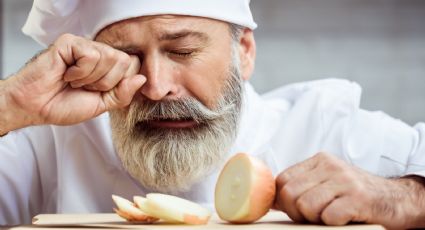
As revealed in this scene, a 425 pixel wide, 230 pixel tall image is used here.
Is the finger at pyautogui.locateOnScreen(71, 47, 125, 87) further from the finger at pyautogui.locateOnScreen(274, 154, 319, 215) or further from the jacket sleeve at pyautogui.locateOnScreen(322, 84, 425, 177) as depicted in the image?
the jacket sleeve at pyautogui.locateOnScreen(322, 84, 425, 177)

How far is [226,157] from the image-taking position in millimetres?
1704

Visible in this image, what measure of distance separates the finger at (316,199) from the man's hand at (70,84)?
0.46 m

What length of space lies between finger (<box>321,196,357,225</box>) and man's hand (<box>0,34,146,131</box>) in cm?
50

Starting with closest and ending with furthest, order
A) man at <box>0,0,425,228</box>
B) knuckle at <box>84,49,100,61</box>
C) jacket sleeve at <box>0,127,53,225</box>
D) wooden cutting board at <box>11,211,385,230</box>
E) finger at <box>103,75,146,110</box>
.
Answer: wooden cutting board at <box>11,211,385,230</box>, man at <box>0,0,425,228</box>, knuckle at <box>84,49,100,61</box>, finger at <box>103,75,146,110</box>, jacket sleeve at <box>0,127,53,225</box>

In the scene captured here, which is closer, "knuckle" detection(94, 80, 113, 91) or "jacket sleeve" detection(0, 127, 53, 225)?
"knuckle" detection(94, 80, 113, 91)

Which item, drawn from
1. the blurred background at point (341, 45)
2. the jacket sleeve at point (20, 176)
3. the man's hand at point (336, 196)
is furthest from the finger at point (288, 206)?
the blurred background at point (341, 45)

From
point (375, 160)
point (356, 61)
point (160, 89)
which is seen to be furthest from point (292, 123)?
point (356, 61)

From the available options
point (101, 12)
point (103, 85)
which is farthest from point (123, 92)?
point (101, 12)

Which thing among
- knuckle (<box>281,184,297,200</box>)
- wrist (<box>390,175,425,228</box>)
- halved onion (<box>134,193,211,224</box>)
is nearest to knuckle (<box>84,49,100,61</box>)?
halved onion (<box>134,193,211,224</box>)

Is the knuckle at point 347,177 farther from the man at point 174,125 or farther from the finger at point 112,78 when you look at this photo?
the finger at point 112,78

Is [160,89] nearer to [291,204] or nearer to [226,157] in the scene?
[226,157]

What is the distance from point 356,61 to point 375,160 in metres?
1.21

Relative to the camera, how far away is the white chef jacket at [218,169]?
1.75m

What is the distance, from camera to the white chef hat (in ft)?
5.17
